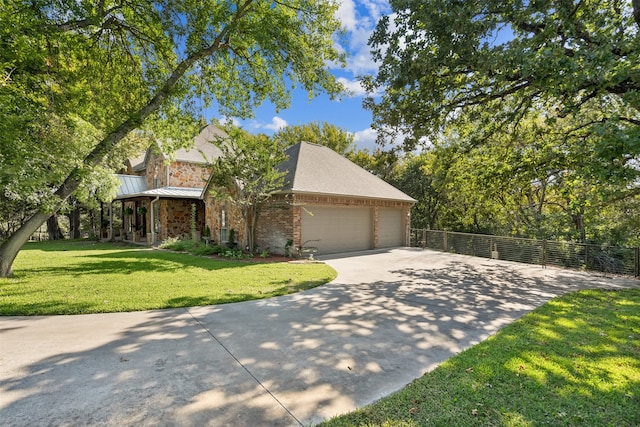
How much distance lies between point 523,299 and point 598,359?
334 centimetres

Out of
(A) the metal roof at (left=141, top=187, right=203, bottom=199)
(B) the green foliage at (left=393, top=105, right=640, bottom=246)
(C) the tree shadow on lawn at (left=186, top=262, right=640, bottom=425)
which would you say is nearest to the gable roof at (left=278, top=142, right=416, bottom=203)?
(B) the green foliage at (left=393, top=105, right=640, bottom=246)

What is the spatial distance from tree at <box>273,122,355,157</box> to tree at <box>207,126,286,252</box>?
14.9 metres

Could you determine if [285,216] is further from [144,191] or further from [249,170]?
[144,191]

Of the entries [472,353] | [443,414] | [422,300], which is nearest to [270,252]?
[422,300]

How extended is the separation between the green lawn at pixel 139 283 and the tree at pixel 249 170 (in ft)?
9.41

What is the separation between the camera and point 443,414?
270 centimetres

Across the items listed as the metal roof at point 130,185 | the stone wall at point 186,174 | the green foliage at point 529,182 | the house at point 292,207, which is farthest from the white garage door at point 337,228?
the metal roof at point 130,185

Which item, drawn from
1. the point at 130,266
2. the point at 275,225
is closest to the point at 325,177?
the point at 275,225

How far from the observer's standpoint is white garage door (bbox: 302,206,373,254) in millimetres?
13641

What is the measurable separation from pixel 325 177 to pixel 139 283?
30.9ft

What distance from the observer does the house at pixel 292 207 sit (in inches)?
529

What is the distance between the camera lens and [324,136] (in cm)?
2833

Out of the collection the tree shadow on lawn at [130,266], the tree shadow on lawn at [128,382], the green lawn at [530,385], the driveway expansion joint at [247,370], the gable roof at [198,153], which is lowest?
the green lawn at [530,385]

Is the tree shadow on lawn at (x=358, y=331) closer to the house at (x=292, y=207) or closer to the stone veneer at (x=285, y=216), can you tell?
the stone veneer at (x=285, y=216)
